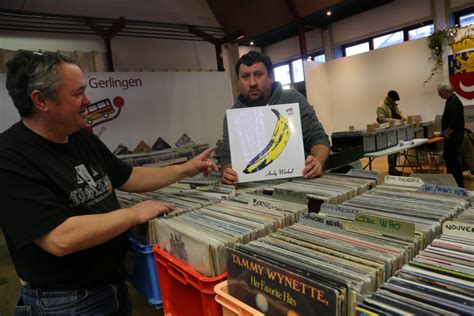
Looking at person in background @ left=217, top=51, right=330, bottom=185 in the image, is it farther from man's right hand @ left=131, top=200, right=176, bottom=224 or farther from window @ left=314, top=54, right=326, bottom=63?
window @ left=314, top=54, right=326, bottom=63

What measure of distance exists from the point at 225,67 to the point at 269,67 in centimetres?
346

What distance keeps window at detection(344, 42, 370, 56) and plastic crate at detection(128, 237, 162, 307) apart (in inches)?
339

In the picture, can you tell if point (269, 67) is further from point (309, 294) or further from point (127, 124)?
point (127, 124)

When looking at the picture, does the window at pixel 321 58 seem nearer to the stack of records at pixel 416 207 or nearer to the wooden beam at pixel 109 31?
the wooden beam at pixel 109 31

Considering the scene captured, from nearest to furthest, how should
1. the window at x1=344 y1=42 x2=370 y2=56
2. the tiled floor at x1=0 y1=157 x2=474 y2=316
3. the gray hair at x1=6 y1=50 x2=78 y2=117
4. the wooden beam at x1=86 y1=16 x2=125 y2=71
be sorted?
1. the gray hair at x1=6 y1=50 x2=78 y2=117
2. the tiled floor at x1=0 y1=157 x2=474 y2=316
3. the wooden beam at x1=86 y1=16 x2=125 y2=71
4. the window at x1=344 y1=42 x2=370 y2=56

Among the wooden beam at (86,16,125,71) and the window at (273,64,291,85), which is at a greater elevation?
the window at (273,64,291,85)

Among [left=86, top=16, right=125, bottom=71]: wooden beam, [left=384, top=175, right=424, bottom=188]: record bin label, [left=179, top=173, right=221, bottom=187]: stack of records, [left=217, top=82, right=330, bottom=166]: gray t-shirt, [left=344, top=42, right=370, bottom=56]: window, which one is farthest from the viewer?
[left=344, top=42, right=370, bottom=56]: window

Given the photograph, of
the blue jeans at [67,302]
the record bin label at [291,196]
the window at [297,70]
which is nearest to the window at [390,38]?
the window at [297,70]

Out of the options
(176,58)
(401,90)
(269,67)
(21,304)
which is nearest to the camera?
(21,304)

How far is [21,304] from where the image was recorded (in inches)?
45.3

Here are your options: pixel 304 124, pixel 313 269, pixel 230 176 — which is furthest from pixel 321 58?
pixel 313 269

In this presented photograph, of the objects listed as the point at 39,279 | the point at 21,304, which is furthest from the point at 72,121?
the point at 21,304

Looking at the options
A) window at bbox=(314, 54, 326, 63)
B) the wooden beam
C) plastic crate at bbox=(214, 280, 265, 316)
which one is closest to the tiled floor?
plastic crate at bbox=(214, 280, 265, 316)

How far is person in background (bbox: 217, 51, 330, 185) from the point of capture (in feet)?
5.39
